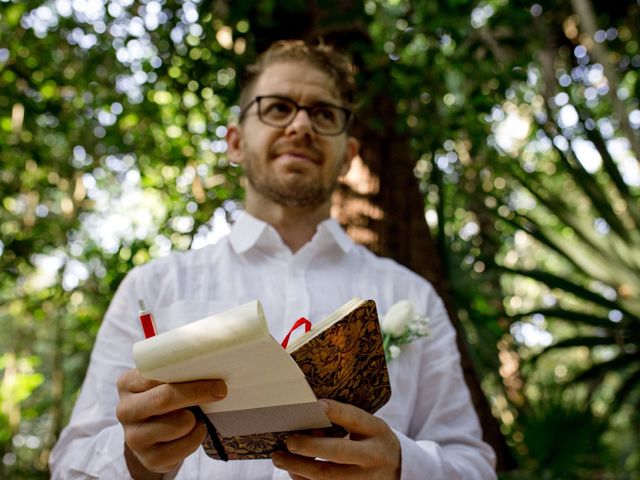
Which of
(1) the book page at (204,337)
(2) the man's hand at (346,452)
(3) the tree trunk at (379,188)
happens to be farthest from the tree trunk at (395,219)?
(1) the book page at (204,337)

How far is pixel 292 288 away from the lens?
1.68m

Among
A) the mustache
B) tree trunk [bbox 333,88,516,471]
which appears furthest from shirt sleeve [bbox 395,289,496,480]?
tree trunk [bbox 333,88,516,471]

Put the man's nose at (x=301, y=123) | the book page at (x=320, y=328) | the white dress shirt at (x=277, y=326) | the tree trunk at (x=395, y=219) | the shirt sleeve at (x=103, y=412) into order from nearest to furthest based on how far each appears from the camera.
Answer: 1. the book page at (x=320, y=328)
2. the shirt sleeve at (x=103, y=412)
3. the white dress shirt at (x=277, y=326)
4. the man's nose at (x=301, y=123)
5. the tree trunk at (x=395, y=219)

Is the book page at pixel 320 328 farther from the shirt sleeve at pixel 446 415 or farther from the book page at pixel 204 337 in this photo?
the shirt sleeve at pixel 446 415

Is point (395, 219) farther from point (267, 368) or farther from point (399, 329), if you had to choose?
point (267, 368)

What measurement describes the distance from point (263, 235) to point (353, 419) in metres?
0.86

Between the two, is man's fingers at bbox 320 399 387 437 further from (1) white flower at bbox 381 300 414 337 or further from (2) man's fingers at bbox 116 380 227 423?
(1) white flower at bbox 381 300 414 337

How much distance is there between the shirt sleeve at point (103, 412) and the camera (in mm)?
1284

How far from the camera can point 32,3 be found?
2.98 metres

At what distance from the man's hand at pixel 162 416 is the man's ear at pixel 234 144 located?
1061 mm

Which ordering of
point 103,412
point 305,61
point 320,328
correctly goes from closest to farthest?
1. point 320,328
2. point 103,412
3. point 305,61

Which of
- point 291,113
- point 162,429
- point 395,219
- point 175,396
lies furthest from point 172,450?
point 395,219

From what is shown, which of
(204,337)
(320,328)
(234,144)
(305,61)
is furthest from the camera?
(234,144)

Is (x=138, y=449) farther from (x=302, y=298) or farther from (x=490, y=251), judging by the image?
(x=490, y=251)
